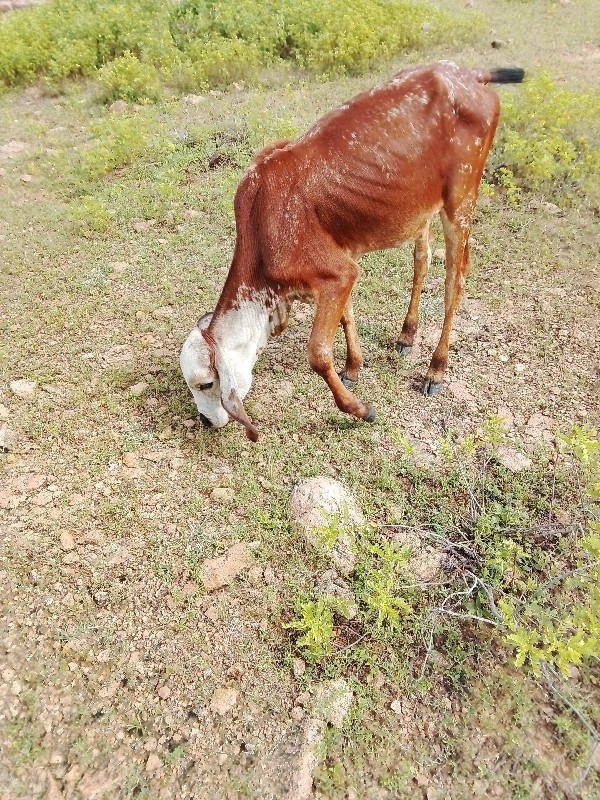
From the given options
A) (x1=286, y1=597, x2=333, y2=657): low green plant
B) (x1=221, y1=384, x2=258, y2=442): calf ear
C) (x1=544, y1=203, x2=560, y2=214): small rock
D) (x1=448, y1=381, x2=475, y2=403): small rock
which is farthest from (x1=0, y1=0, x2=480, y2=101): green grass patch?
(x1=286, y1=597, x2=333, y2=657): low green plant

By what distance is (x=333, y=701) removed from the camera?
2.70 meters

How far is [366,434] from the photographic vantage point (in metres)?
3.87

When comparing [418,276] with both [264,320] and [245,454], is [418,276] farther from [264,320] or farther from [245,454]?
[245,454]

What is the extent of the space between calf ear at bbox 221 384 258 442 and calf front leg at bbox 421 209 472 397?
138 centimetres

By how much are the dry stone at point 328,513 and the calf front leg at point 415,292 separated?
1.42 meters

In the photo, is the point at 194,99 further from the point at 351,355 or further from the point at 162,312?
the point at 351,355

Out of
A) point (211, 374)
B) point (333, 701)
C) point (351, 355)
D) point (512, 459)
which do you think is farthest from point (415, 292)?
point (333, 701)

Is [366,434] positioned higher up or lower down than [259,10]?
lower down

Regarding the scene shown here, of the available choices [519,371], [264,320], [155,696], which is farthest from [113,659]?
[519,371]

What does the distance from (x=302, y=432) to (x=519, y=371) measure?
63.6 inches

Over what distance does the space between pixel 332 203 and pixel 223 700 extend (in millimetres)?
2600

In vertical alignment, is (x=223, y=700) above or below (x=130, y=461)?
below

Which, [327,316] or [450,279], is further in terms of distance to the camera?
[450,279]

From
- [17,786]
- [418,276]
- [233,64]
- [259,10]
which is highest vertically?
[259,10]
